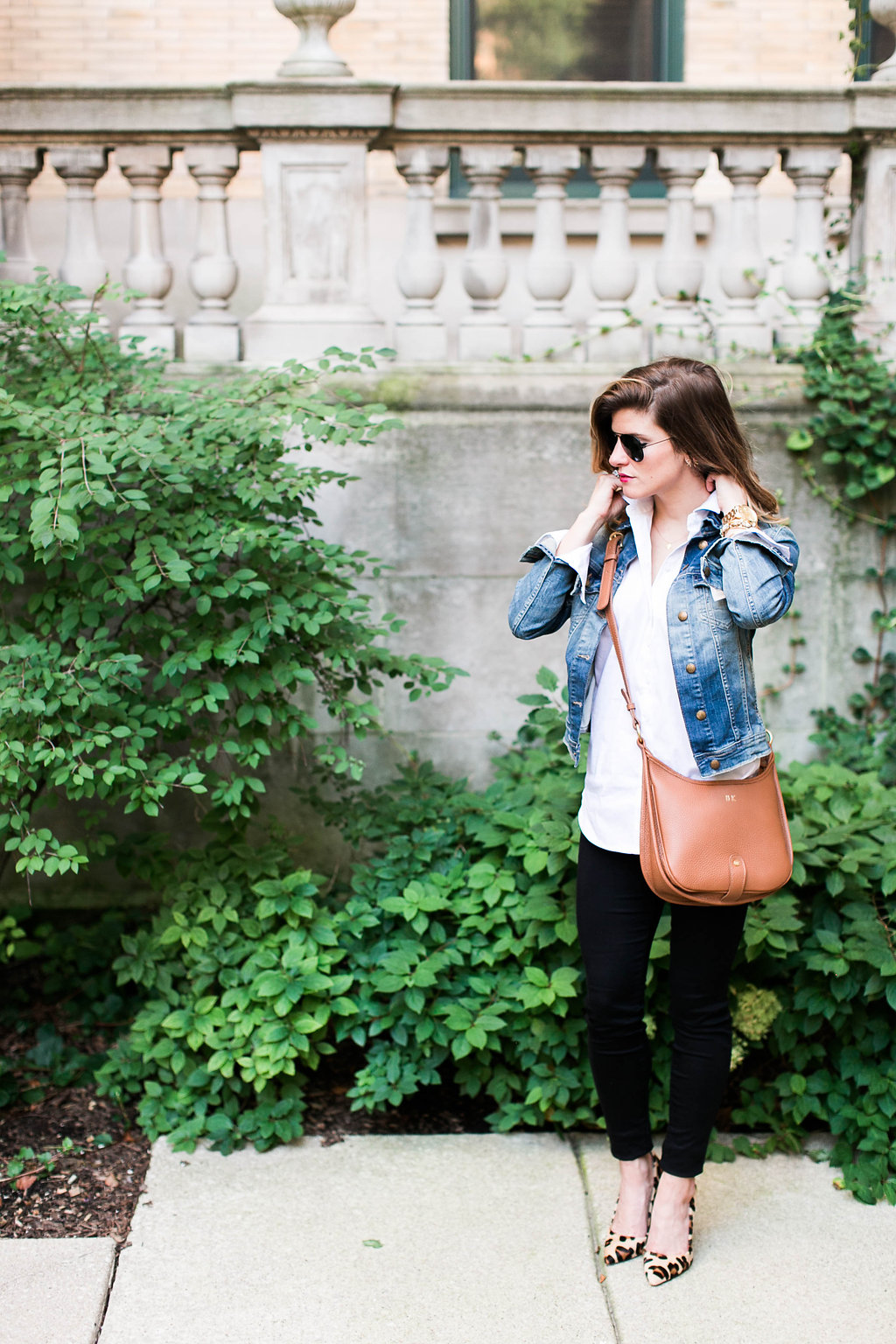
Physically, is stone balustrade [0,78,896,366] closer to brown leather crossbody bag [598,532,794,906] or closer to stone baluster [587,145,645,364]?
stone baluster [587,145,645,364]

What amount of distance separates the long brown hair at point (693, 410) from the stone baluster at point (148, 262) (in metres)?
2.21

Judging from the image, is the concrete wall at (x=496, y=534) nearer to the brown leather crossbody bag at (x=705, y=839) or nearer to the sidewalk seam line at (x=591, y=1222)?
→ the sidewalk seam line at (x=591, y=1222)

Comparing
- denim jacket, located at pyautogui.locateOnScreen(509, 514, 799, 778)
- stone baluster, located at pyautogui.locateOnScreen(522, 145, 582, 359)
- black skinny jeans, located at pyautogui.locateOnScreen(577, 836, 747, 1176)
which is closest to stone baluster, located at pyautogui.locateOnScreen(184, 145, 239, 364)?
stone baluster, located at pyautogui.locateOnScreen(522, 145, 582, 359)

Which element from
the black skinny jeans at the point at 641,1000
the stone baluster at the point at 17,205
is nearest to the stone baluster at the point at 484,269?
the stone baluster at the point at 17,205

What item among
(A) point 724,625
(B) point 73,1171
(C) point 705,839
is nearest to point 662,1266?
(C) point 705,839

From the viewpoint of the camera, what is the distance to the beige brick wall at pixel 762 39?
674 centimetres

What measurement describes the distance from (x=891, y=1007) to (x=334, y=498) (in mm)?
2361

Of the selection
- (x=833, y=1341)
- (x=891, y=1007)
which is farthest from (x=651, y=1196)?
(x=891, y=1007)

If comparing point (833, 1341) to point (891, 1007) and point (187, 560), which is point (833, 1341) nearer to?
point (891, 1007)

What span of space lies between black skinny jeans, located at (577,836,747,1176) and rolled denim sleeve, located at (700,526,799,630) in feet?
2.08

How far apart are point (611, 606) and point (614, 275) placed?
208 centimetres

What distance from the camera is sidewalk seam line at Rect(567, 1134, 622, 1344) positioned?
2674mm

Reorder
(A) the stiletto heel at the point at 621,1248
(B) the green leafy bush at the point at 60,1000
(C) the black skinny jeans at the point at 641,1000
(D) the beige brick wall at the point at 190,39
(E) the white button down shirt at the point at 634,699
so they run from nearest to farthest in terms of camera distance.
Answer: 1. (E) the white button down shirt at the point at 634,699
2. (C) the black skinny jeans at the point at 641,1000
3. (A) the stiletto heel at the point at 621,1248
4. (B) the green leafy bush at the point at 60,1000
5. (D) the beige brick wall at the point at 190,39

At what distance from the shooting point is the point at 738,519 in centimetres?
252
